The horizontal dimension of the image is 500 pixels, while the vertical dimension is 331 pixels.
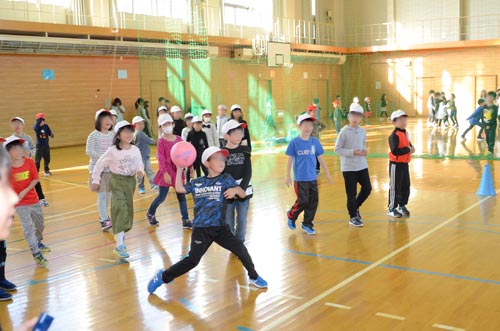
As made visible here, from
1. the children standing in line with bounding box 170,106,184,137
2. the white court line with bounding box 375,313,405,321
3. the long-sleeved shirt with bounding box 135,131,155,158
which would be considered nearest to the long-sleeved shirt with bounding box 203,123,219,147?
the long-sleeved shirt with bounding box 135,131,155,158

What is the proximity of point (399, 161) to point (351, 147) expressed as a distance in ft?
2.85

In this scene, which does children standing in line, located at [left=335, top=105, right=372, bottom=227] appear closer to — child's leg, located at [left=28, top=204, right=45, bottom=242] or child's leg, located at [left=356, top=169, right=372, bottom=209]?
child's leg, located at [left=356, top=169, right=372, bottom=209]

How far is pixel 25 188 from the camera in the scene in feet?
21.0

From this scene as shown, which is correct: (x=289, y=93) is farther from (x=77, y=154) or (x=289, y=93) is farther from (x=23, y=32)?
(x=23, y=32)

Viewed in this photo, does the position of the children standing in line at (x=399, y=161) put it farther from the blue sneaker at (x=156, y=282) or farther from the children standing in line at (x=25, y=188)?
the children standing in line at (x=25, y=188)

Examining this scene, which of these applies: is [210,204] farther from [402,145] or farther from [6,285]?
[402,145]

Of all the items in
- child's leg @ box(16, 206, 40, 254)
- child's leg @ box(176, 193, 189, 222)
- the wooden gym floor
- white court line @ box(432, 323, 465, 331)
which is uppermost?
child's leg @ box(16, 206, 40, 254)

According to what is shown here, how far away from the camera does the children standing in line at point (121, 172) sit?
6.84 meters

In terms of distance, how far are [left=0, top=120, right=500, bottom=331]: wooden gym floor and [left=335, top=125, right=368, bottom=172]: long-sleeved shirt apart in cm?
98

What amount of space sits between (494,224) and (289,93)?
1497cm

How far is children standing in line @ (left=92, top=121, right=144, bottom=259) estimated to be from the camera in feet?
22.4

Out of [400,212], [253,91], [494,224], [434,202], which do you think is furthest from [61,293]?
[253,91]

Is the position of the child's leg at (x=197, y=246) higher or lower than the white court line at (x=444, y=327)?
higher

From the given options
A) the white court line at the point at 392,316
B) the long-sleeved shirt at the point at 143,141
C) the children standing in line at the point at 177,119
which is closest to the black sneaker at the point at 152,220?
the long-sleeved shirt at the point at 143,141
